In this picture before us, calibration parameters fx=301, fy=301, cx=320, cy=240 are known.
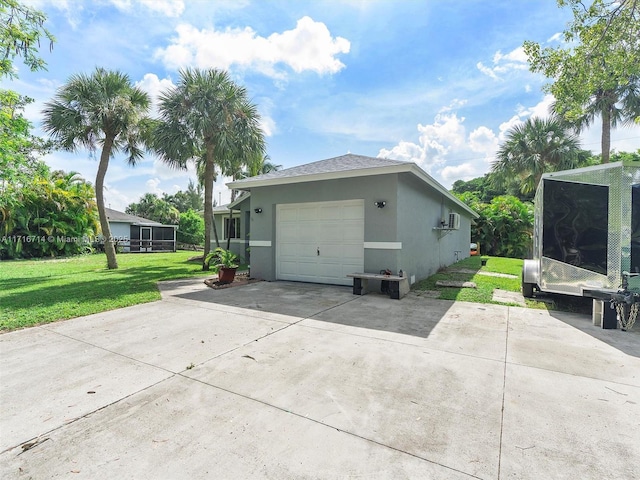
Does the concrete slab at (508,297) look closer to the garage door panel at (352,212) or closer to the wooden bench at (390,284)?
the wooden bench at (390,284)

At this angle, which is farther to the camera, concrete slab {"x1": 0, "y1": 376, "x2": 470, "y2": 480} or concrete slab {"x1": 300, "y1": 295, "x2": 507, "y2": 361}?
concrete slab {"x1": 300, "y1": 295, "x2": 507, "y2": 361}

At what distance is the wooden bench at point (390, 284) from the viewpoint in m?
6.95

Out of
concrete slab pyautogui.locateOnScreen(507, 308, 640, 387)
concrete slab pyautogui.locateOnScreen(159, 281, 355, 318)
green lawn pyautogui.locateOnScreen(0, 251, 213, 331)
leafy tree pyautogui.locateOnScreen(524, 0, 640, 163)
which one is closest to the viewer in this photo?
concrete slab pyautogui.locateOnScreen(507, 308, 640, 387)

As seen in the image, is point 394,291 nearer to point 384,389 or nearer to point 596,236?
point 596,236

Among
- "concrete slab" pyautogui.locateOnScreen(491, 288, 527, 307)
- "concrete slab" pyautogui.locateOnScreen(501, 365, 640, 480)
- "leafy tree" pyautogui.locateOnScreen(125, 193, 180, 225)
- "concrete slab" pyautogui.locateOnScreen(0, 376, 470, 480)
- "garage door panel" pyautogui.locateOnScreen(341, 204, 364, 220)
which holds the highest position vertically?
"leafy tree" pyautogui.locateOnScreen(125, 193, 180, 225)

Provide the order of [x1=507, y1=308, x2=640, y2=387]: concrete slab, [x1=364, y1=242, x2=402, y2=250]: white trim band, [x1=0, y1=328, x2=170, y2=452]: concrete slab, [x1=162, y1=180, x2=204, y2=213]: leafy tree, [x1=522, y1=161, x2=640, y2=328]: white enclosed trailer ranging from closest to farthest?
[x1=0, y1=328, x2=170, y2=452]: concrete slab, [x1=507, y1=308, x2=640, y2=387]: concrete slab, [x1=522, y1=161, x2=640, y2=328]: white enclosed trailer, [x1=364, y1=242, x2=402, y2=250]: white trim band, [x1=162, y1=180, x2=204, y2=213]: leafy tree

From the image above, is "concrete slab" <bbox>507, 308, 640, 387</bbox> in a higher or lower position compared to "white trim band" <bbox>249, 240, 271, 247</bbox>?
lower

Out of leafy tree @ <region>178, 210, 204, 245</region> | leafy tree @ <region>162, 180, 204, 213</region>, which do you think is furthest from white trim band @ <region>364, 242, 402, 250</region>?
leafy tree @ <region>162, 180, 204, 213</region>

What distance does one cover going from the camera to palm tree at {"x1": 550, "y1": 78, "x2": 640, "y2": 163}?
1302 cm

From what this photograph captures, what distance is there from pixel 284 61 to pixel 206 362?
9.99 metres

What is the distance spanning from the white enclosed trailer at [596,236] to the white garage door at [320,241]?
4.08 m

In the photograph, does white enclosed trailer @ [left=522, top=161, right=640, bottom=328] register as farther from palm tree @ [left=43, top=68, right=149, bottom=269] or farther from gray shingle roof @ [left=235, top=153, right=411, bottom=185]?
palm tree @ [left=43, top=68, right=149, bottom=269]

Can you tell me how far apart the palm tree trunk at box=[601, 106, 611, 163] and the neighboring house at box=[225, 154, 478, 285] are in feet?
30.4

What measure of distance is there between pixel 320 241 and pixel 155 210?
3391cm
